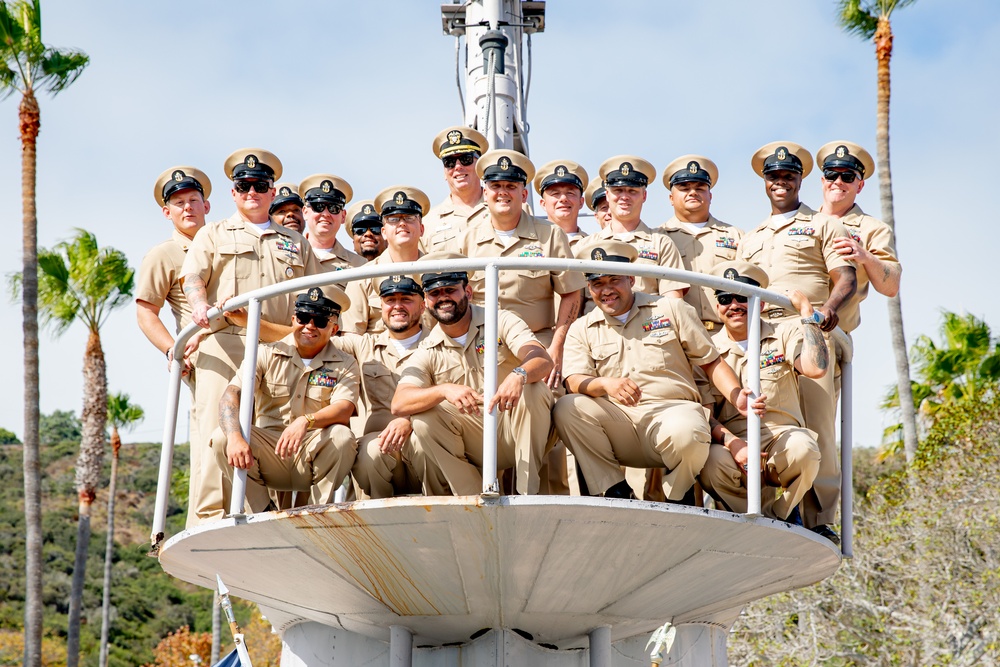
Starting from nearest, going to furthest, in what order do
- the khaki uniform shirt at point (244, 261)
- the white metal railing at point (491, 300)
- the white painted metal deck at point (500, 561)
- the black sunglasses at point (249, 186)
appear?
the white metal railing at point (491, 300)
the white painted metal deck at point (500, 561)
the khaki uniform shirt at point (244, 261)
the black sunglasses at point (249, 186)

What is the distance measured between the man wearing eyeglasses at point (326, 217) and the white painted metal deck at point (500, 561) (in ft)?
9.27

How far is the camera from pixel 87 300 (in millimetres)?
27969

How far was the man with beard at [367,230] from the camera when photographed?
33.9ft

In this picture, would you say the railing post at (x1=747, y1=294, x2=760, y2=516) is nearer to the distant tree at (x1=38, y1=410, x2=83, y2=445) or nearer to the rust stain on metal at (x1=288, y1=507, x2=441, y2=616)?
the rust stain on metal at (x1=288, y1=507, x2=441, y2=616)

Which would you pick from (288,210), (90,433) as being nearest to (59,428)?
(90,433)

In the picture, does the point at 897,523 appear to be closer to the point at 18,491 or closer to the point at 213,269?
the point at 213,269

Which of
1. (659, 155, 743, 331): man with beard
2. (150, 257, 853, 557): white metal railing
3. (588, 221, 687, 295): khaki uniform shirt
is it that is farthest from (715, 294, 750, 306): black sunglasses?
(659, 155, 743, 331): man with beard

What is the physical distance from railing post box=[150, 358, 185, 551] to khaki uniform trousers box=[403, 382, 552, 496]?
70.6 inches

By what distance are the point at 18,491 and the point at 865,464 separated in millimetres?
36625

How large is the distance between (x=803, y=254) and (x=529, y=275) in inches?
77.7

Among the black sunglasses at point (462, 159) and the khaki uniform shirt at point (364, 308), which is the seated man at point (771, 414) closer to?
the khaki uniform shirt at point (364, 308)

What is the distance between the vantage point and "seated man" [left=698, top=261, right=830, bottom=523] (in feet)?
25.1

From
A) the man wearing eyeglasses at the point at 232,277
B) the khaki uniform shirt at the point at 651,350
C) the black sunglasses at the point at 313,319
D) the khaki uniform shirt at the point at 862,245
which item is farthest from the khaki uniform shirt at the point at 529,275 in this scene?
the khaki uniform shirt at the point at 862,245

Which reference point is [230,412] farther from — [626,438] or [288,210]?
[288,210]
